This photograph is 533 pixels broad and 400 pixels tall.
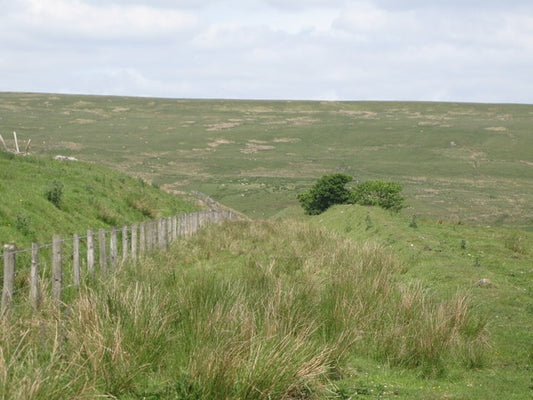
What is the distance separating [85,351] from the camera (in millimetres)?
7738

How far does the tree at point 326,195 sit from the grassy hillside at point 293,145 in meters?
7.91

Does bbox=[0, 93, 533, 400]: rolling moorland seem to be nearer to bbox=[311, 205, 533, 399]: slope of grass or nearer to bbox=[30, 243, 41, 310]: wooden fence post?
bbox=[311, 205, 533, 399]: slope of grass

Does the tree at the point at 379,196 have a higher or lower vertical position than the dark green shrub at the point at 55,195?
lower

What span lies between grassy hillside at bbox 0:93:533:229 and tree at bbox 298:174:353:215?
26.0 ft

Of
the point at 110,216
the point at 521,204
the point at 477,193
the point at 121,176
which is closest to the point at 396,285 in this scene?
the point at 110,216

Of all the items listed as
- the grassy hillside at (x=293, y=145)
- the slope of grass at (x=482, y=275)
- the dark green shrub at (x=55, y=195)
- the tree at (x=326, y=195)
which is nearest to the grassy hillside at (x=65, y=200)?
the dark green shrub at (x=55, y=195)

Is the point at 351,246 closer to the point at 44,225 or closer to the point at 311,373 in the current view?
Answer: the point at 44,225

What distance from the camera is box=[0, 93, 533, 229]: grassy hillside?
6391cm

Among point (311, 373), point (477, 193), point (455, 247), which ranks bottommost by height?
point (477, 193)

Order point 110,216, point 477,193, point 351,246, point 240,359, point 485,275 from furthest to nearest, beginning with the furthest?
1. point 477,193
2. point 110,216
3. point 351,246
4. point 485,275
5. point 240,359

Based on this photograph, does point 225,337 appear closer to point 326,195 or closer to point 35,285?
point 35,285

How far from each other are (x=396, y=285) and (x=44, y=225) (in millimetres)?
9001

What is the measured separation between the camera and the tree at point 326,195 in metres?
43.8

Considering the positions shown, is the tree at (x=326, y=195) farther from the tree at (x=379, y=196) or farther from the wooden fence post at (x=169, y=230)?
the wooden fence post at (x=169, y=230)
